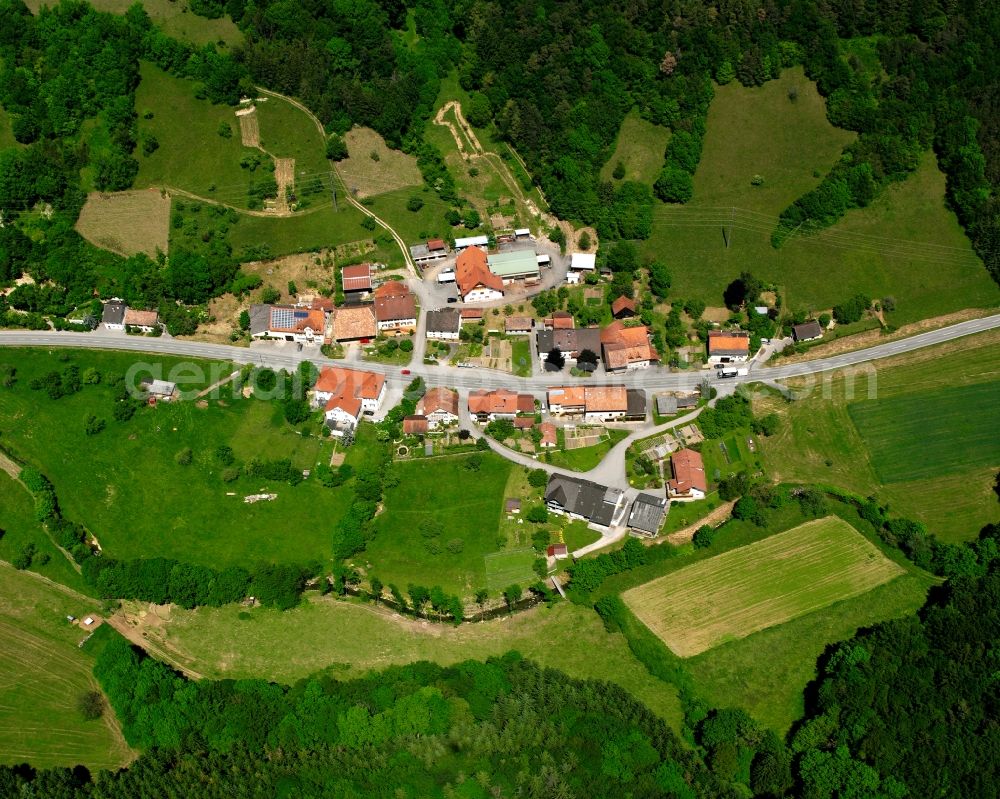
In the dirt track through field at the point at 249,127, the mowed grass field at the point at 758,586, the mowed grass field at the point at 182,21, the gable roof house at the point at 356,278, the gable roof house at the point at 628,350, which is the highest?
the mowed grass field at the point at 182,21

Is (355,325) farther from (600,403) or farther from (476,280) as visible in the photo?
(600,403)

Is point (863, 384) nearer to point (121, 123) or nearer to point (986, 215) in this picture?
point (986, 215)

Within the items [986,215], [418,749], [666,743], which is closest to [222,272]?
[418,749]

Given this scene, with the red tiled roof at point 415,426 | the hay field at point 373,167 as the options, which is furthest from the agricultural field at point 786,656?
the hay field at point 373,167

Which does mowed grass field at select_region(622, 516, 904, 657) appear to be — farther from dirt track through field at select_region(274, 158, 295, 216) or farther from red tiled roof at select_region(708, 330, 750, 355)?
dirt track through field at select_region(274, 158, 295, 216)

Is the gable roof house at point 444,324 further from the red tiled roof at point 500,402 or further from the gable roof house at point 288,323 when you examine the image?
the gable roof house at point 288,323

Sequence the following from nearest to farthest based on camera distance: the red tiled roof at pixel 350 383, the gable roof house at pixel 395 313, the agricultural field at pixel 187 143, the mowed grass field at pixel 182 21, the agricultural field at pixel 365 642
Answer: the agricultural field at pixel 365 642 → the red tiled roof at pixel 350 383 → the gable roof house at pixel 395 313 → the agricultural field at pixel 187 143 → the mowed grass field at pixel 182 21
